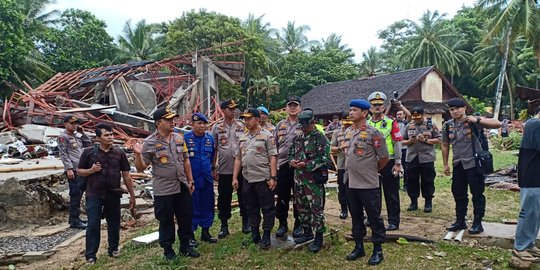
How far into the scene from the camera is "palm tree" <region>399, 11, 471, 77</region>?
1474 inches

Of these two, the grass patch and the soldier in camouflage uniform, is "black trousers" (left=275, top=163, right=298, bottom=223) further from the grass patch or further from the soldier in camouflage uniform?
the grass patch

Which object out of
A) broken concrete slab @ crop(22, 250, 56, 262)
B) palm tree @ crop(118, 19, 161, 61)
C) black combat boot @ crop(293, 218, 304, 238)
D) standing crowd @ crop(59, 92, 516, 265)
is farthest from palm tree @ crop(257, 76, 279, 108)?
black combat boot @ crop(293, 218, 304, 238)

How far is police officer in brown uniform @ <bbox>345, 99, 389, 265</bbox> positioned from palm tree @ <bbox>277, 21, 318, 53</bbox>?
133ft

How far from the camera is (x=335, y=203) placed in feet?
27.8

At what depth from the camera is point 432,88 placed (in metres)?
27.1

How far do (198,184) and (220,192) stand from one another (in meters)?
0.42

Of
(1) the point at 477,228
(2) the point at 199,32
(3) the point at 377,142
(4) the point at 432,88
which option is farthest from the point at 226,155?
(2) the point at 199,32

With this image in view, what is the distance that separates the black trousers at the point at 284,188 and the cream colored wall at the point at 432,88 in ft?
75.9

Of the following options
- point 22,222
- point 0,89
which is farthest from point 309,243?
point 0,89

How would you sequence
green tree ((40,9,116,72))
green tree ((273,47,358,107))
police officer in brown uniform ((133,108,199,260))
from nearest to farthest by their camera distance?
police officer in brown uniform ((133,108,199,260))
green tree ((40,9,116,72))
green tree ((273,47,358,107))

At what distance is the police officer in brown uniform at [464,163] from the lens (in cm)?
530

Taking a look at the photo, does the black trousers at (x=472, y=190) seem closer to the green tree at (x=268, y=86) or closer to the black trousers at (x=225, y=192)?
the black trousers at (x=225, y=192)

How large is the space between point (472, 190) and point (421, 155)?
172 centimetres

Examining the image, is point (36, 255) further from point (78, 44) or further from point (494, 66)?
point (494, 66)
